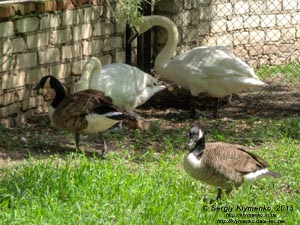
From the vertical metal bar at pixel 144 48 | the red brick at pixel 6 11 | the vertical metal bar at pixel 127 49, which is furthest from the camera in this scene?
the vertical metal bar at pixel 144 48

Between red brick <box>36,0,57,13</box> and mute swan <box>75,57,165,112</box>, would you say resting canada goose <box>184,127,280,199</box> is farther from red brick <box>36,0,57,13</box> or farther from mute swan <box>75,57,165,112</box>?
red brick <box>36,0,57,13</box>

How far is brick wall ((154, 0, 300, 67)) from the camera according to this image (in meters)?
12.3

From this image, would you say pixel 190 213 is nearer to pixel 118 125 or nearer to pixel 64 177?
pixel 64 177

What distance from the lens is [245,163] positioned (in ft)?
22.9

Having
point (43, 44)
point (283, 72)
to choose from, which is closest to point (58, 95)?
point (43, 44)

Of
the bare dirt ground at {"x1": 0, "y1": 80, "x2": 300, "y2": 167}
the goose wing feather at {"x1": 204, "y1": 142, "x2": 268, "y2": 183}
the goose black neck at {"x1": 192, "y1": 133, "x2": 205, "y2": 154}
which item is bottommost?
the bare dirt ground at {"x1": 0, "y1": 80, "x2": 300, "y2": 167}

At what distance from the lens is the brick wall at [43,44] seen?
969cm

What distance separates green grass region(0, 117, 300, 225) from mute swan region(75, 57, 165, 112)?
1.16 metres

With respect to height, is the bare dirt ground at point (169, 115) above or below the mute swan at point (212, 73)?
below

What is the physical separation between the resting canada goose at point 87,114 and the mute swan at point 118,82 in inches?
37.0

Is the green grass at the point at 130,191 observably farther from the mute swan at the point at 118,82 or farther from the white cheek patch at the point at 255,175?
the mute swan at the point at 118,82

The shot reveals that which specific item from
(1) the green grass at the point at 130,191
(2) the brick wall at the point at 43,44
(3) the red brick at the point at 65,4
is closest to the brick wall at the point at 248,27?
(2) the brick wall at the point at 43,44

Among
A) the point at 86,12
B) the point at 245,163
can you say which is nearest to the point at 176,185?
the point at 245,163

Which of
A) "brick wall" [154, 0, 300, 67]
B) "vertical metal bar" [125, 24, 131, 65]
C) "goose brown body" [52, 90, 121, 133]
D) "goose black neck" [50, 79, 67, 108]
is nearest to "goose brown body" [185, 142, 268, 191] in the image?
"goose brown body" [52, 90, 121, 133]
